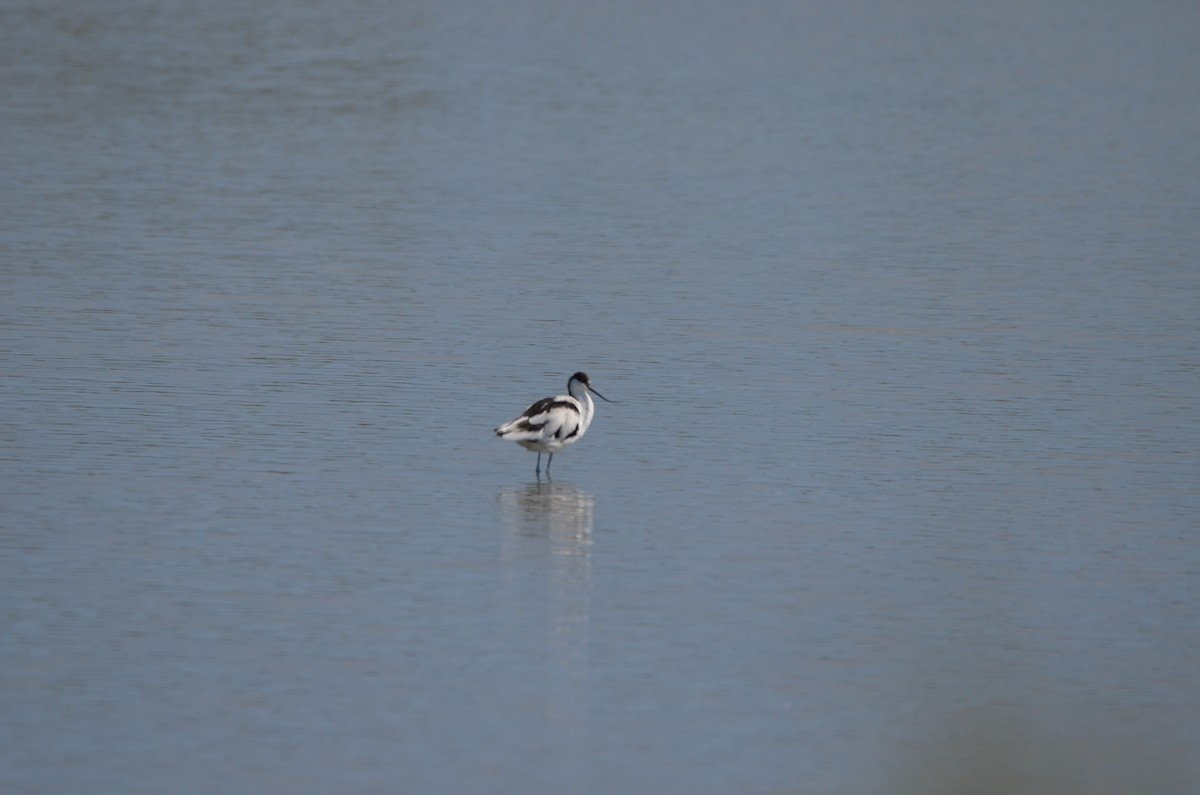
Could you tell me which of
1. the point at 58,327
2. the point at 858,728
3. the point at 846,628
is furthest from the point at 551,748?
the point at 58,327

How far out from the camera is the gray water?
1024 cm

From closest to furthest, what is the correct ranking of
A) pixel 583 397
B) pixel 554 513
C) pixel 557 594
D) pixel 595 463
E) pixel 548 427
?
pixel 557 594 < pixel 554 513 < pixel 548 427 < pixel 583 397 < pixel 595 463

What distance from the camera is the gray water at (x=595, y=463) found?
33.6ft

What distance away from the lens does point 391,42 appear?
175 ft

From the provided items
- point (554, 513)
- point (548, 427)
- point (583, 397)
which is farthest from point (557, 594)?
point (583, 397)

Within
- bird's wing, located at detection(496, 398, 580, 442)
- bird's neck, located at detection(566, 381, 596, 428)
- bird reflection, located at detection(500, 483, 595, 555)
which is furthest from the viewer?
bird's neck, located at detection(566, 381, 596, 428)

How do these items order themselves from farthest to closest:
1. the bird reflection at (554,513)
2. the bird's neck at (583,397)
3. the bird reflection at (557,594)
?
the bird's neck at (583,397) < the bird reflection at (554,513) < the bird reflection at (557,594)

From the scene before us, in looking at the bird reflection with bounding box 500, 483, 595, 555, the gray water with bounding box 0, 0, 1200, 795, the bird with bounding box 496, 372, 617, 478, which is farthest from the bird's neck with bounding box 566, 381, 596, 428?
the bird reflection with bounding box 500, 483, 595, 555

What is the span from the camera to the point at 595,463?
16047mm

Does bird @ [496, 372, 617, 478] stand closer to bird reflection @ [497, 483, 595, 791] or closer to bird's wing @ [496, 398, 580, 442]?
bird's wing @ [496, 398, 580, 442]

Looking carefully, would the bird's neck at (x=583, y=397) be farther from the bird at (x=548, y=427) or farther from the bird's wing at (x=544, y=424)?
the bird's wing at (x=544, y=424)

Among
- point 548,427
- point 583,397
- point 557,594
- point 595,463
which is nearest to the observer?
point 557,594

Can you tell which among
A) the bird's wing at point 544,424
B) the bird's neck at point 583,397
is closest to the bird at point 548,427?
the bird's wing at point 544,424

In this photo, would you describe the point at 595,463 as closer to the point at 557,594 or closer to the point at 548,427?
the point at 548,427
